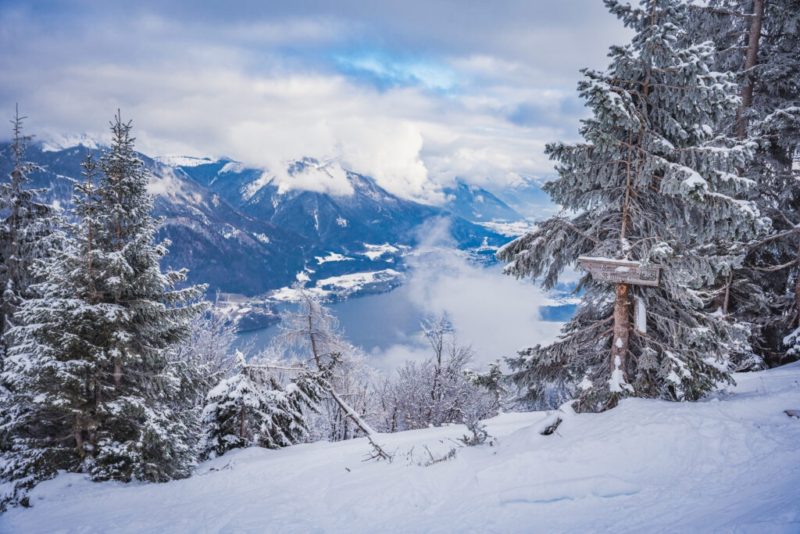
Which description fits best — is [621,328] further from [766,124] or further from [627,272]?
[766,124]

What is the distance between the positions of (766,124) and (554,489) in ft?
36.5

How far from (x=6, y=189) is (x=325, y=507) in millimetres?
14162

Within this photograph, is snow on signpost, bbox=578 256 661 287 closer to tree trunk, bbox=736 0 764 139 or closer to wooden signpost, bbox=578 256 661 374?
wooden signpost, bbox=578 256 661 374

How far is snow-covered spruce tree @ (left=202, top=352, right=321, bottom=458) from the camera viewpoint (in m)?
13.4

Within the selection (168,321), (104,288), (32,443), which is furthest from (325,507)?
(32,443)

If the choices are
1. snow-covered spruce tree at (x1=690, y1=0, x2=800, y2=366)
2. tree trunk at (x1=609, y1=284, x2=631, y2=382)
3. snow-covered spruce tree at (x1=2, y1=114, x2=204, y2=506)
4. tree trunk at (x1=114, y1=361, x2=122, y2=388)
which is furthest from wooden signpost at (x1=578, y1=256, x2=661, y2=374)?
tree trunk at (x1=114, y1=361, x2=122, y2=388)

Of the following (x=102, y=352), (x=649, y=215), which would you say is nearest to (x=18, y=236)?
(x=102, y=352)

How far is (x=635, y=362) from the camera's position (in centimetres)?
756

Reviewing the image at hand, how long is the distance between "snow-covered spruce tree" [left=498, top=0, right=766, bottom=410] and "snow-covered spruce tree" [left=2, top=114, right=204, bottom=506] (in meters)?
8.97

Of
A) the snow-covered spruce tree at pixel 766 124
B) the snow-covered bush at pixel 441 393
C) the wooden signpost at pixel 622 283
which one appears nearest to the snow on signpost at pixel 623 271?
the wooden signpost at pixel 622 283

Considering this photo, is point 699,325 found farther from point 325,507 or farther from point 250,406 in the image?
point 250,406

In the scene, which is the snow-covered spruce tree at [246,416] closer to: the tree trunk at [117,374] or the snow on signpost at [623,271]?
the tree trunk at [117,374]

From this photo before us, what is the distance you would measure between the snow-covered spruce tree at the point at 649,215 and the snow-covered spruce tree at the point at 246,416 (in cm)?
896

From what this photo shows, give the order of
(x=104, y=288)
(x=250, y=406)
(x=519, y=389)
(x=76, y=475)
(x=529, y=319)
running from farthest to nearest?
(x=529, y=319)
(x=250, y=406)
(x=104, y=288)
(x=76, y=475)
(x=519, y=389)
